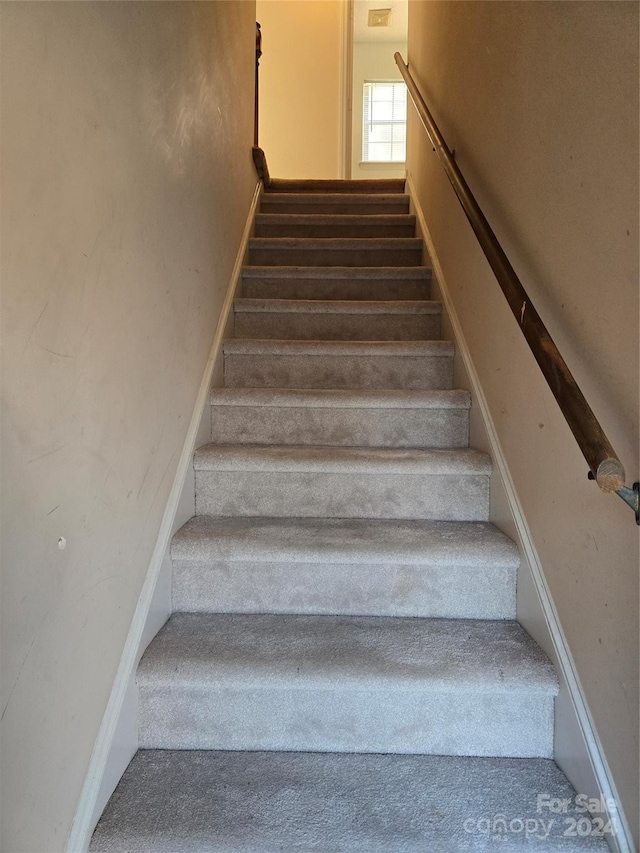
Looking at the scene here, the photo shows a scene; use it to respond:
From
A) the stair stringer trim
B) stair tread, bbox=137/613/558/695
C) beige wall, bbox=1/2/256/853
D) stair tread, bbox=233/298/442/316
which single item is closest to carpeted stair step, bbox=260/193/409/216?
stair tread, bbox=233/298/442/316

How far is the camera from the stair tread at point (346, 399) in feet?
5.57

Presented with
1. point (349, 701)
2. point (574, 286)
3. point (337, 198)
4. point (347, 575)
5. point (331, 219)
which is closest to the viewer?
point (574, 286)

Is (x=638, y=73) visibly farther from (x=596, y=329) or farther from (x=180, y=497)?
(x=180, y=497)

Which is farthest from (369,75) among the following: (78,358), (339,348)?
(78,358)

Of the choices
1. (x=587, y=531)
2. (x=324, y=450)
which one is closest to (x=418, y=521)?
(x=324, y=450)

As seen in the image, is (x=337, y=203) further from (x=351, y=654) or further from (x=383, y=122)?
(x=383, y=122)

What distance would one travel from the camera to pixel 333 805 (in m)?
0.94

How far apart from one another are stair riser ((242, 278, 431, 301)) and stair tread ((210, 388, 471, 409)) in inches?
32.4

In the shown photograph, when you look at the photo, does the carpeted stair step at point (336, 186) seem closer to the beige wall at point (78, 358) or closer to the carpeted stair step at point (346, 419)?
the beige wall at point (78, 358)

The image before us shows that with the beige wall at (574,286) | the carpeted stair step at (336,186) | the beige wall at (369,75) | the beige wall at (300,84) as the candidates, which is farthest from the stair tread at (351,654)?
the beige wall at (369,75)

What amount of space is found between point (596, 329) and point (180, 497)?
107cm

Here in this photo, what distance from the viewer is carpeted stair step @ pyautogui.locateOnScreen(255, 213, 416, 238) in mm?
2824

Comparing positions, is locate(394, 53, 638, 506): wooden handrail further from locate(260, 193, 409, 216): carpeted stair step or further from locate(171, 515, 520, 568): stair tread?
locate(260, 193, 409, 216): carpeted stair step

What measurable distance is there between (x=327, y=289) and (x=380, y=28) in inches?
193
